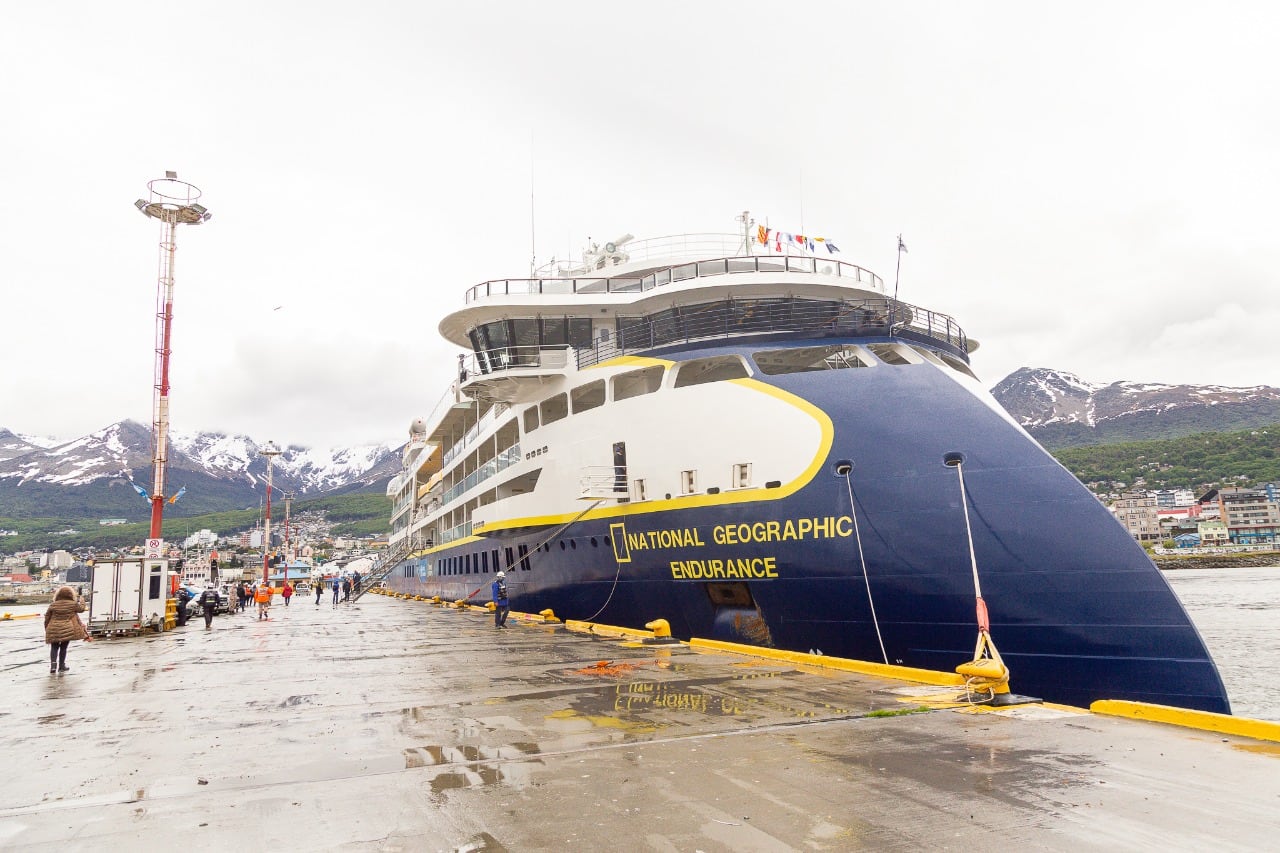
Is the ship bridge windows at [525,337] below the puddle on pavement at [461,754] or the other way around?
the other way around

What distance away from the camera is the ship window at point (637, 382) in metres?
18.2

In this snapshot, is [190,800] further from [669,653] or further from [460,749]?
[669,653]

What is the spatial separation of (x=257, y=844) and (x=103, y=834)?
1041 millimetres

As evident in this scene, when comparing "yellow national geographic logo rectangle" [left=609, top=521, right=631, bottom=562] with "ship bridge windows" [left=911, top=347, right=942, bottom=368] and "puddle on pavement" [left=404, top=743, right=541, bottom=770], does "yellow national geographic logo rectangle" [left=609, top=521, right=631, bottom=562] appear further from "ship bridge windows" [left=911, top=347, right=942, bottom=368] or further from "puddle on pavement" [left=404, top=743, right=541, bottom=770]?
"puddle on pavement" [left=404, top=743, right=541, bottom=770]

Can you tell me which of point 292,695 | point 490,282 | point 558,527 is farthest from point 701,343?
point 292,695

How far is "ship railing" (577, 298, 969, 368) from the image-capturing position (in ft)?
51.5

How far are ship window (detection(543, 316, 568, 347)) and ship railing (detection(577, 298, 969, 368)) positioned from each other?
94.0 inches

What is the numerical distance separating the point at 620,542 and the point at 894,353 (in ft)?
22.4

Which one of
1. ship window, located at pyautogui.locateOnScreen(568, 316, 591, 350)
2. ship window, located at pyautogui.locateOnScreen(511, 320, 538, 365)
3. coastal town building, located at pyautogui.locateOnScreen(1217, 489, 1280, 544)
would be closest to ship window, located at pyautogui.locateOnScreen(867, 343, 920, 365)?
ship window, located at pyautogui.locateOnScreen(568, 316, 591, 350)

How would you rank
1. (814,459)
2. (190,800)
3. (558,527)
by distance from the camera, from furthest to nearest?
(558,527) < (814,459) < (190,800)

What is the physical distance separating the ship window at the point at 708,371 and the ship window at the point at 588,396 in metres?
2.86

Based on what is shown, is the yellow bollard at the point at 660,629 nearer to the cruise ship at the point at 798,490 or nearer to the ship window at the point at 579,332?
the cruise ship at the point at 798,490

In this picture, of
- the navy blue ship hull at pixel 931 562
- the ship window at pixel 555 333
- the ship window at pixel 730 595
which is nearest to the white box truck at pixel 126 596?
the ship window at pixel 555 333

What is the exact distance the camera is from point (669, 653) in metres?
13.4
